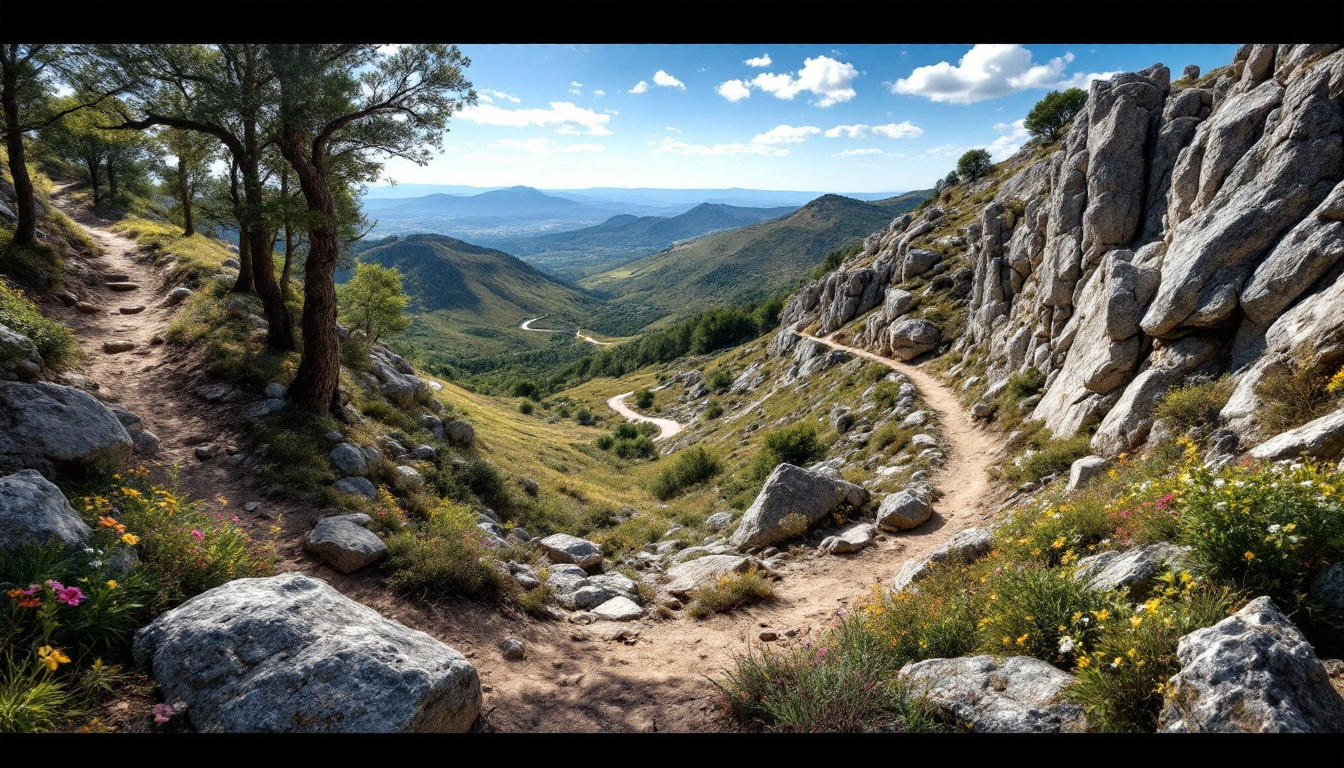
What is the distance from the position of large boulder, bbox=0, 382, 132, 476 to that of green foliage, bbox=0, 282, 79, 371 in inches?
206

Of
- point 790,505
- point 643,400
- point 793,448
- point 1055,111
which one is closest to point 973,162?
point 1055,111

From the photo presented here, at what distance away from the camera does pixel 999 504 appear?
17.7 meters

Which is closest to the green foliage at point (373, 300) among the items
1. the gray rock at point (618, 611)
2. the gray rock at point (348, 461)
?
the gray rock at point (348, 461)

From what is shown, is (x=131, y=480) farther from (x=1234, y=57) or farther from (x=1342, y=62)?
(x=1234, y=57)

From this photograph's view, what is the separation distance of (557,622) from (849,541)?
9.00 m

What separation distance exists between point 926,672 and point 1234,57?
3210cm

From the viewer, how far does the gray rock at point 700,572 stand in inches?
557

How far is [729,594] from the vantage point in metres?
12.9

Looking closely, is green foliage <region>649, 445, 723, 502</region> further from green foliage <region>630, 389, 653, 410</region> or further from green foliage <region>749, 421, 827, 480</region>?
green foliage <region>630, 389, 653, 410</region>

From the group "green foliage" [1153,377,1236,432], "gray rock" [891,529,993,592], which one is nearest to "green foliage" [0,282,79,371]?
"gray rock" [891,529,993,592]

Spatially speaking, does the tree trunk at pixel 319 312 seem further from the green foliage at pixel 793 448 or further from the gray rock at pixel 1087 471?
the gray rock at pixel 1087 471

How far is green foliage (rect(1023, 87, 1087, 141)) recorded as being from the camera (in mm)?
86625
